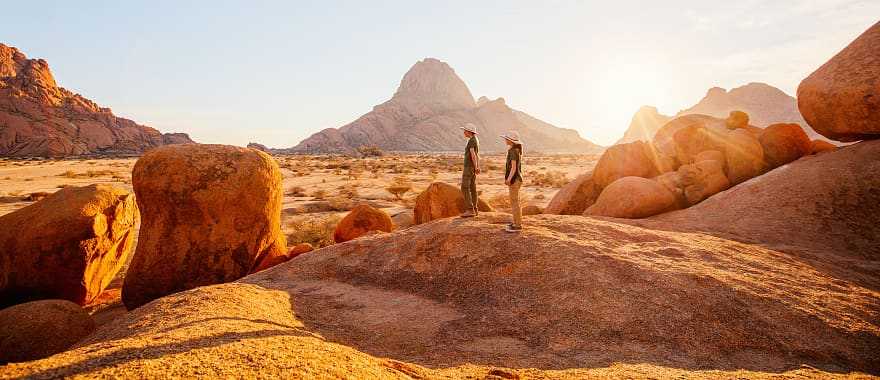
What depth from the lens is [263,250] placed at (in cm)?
878

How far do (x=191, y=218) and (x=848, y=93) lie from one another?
48.6 ft

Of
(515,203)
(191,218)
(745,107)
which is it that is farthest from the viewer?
(745,107)

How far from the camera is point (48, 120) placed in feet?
230

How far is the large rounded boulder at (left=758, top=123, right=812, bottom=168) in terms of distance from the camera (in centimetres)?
1244

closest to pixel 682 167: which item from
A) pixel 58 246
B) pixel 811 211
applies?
pixel 811 211

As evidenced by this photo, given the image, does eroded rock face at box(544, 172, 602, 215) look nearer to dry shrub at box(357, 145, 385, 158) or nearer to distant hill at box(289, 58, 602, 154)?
dry shrub at box(357, 145, 385, 158)

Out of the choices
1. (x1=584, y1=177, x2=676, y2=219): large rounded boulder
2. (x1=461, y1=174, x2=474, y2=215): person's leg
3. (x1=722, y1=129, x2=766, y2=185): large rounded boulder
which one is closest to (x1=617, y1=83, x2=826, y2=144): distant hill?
(x1=722, y1=129, x2=766, y2=185): large rounded boulder

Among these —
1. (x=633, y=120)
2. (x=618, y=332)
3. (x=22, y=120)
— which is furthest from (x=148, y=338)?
(x=633, y=120)

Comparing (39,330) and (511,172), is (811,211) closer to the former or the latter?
(511,172)

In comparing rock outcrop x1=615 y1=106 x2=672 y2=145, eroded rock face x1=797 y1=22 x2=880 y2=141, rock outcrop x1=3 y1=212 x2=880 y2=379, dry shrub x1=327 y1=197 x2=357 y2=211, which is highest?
rock outcrop x1=615 y1=106 x2=672 y2=145

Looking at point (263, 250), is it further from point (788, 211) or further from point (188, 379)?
point (788, 211)

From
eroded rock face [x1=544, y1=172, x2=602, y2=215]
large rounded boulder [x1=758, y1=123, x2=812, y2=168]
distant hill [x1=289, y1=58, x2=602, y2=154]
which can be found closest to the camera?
large rounded boulder [x1=758, y1=123, x2=812, y2=168]

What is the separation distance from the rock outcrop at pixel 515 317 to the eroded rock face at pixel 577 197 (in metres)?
5.70

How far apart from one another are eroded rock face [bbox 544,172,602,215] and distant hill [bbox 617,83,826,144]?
74204 mm
